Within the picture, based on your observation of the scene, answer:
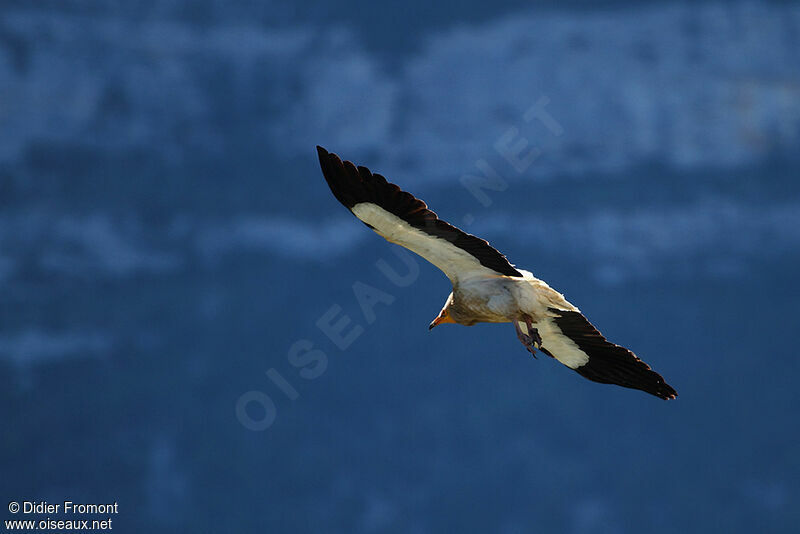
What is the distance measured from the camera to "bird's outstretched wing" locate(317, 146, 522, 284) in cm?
1295

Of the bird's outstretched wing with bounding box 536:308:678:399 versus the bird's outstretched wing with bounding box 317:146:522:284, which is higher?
the bird's outstretched wing with bounding box 317:146:522:284

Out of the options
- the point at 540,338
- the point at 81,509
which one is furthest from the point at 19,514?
the point at 540,338

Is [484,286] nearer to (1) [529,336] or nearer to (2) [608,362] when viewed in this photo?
(1) [529,336]

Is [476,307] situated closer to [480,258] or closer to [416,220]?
[480,258]

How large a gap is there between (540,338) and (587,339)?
0.71m

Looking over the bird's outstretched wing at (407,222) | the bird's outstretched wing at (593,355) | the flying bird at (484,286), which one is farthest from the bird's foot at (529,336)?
the bird's outstretched wing at (407,222)

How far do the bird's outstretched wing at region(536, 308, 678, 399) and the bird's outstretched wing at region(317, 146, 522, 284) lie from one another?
121 centimetres

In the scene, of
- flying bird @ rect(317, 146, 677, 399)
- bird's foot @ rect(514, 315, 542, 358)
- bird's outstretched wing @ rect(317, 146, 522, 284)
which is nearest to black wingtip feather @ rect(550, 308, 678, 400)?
flying bird @ rect(317, 146, 677, 399)

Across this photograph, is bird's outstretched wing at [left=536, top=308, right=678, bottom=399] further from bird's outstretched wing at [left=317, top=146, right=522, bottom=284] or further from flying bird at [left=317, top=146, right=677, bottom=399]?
bird's outstretched wing at [left=317, top=146, right=522, bottom=284]

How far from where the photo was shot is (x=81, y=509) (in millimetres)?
36219

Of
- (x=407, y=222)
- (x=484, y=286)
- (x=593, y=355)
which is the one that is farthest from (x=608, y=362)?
(x=407, y=222)

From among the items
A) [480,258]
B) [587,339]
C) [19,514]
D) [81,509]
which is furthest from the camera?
[19,514]

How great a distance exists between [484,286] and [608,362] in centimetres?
231

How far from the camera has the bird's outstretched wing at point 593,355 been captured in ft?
48.1
